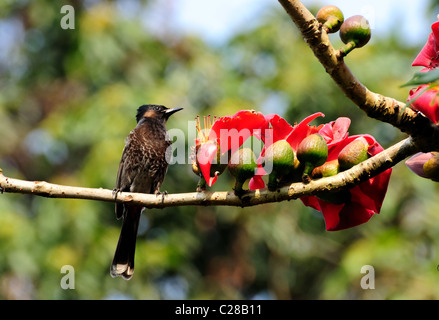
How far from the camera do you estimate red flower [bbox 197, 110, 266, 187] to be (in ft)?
4.00

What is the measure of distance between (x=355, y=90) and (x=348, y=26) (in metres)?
0.17

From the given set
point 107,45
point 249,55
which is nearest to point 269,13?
point 249,55

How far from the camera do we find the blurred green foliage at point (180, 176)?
6031 mm

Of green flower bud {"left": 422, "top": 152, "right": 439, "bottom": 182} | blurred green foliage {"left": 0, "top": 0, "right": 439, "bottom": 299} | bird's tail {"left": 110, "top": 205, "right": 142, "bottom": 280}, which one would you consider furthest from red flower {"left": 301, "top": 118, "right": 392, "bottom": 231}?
blurred green foliage {"left": 0, "top": 0, "right": 439, "bottom": 299}

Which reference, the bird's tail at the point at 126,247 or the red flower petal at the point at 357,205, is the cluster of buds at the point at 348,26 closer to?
the red flower petal at the point at 357,205

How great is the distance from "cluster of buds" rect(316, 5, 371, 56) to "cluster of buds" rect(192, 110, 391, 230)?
0.54 ft

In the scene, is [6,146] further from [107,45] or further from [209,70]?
[209,70]

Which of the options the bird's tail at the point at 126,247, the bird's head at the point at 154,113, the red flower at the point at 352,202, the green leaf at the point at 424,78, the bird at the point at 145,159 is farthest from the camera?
the bird's head at the point at 154,113

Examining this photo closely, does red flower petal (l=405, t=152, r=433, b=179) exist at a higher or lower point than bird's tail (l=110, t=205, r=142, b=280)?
lower

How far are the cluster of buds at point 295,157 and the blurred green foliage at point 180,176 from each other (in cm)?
390

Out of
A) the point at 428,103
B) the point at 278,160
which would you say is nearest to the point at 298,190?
the point at 278,160

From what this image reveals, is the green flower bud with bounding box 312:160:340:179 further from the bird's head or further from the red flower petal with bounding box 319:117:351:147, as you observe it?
the bird's head

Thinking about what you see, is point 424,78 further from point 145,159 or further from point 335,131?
point 145,159

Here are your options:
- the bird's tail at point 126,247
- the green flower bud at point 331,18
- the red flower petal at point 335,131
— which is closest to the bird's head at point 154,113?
the bird's tail at point 126,247
